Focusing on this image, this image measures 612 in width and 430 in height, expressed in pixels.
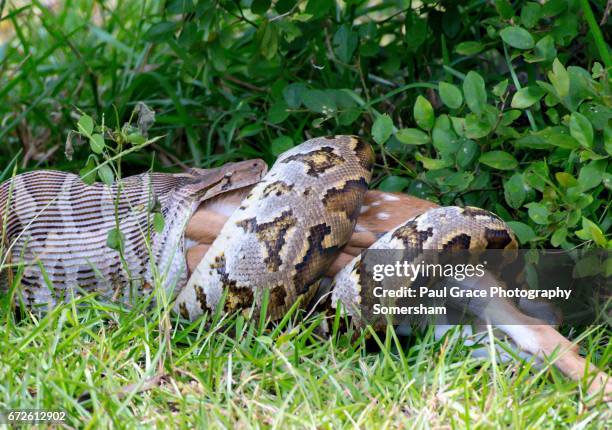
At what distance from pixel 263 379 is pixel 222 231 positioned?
61 cm

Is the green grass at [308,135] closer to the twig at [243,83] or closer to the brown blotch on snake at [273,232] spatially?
the twig at [243,83]

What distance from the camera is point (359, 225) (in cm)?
314

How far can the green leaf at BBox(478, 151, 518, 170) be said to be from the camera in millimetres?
3270

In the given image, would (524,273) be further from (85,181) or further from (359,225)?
(85,181)

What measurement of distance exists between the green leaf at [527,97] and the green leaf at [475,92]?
12 centimetres

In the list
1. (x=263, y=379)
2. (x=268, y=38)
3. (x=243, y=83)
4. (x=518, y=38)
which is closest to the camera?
(x=263, y=379)

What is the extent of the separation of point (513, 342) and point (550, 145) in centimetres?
84

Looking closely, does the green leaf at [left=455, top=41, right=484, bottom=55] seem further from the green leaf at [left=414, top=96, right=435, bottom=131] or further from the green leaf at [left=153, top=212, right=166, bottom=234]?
the green leaf at [left=153, top=212, right=166, bottom=234]

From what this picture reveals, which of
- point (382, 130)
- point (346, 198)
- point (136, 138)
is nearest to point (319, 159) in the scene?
point (346, 198)

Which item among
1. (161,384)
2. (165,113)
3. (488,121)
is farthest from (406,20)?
(161,384)

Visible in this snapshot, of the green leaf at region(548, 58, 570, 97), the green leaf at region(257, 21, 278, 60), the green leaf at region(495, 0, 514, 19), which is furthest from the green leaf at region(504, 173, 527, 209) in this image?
the green leaf at region(257, 21, 278, 60)

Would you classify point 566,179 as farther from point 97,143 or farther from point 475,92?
Result: point 97,143

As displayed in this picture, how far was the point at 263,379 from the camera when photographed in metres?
2.55

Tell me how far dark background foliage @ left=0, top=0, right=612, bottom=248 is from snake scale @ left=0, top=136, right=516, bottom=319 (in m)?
0.31
